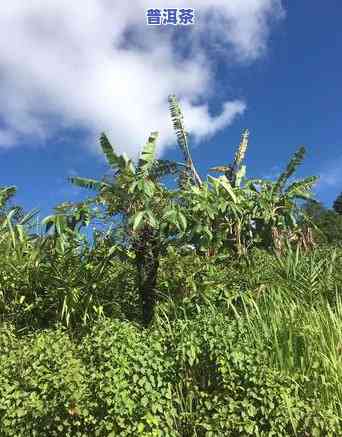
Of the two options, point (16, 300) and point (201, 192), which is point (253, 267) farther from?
point (16, 300)

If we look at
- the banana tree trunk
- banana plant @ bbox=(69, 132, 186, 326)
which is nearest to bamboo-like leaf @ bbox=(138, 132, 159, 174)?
banana plant @ bbox=(69, 132, 186, 326)

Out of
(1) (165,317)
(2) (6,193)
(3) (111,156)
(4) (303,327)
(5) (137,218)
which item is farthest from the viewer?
(2) (6,193)

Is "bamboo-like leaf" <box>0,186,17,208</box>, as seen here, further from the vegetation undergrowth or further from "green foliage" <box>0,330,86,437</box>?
"green foliage" <box>0,330,86,437</box>

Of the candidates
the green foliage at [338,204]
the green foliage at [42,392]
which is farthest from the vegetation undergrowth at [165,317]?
the green foliage at [338,204]

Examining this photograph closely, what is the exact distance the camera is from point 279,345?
4.91m

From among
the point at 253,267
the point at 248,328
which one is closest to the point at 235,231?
the point at 253,267

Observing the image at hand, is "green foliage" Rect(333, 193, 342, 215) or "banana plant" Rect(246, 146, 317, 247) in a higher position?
"green foliage" Rect(333, 193, 342, 215)

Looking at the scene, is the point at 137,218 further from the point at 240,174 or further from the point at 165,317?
the point at 240,174

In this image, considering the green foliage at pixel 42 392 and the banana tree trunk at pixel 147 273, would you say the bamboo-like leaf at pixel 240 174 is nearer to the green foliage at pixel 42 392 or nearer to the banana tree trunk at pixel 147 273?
the banana tree trunk at pixel 147 273

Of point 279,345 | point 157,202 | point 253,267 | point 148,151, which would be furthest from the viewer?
point 253,267

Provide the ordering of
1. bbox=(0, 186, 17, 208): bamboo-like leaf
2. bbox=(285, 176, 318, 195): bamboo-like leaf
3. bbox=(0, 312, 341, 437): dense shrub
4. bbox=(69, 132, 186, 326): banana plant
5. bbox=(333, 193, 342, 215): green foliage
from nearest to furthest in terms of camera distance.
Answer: bbox=(0, 312, 341, 437): dense shrub → bbox=(69, 132, 186, 326): banana plant → bbox=(0, 186, 17, 208): bamboo-like leaf → bbox=(285, 176, 318, 195): bamboo-like leaf → bbox=(333, 193, 342, 215): green foliage

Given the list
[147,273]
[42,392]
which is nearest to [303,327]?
[147,273]

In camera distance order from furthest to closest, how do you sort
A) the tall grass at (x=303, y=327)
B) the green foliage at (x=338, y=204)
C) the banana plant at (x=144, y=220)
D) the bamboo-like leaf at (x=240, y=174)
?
the green foliage at (x=338, y=204) < the bamboo-like leaf at (x=240, y=174) < the banana plant at (x=144, y=220) < the tall grass at (x=303, y=327)

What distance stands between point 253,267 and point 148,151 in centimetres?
173
